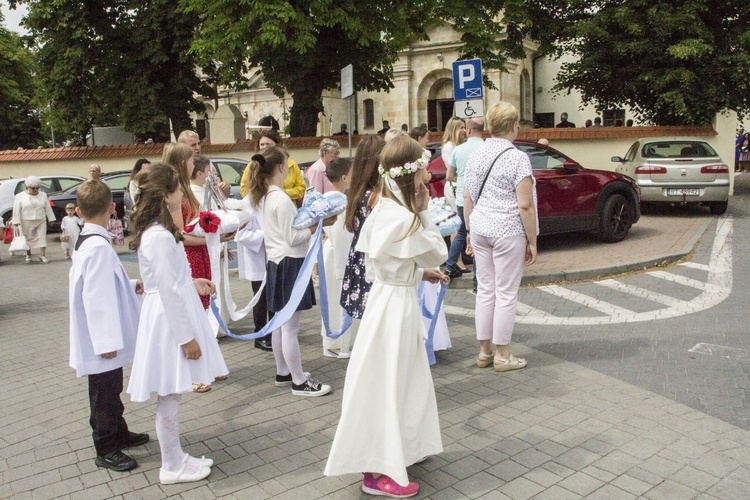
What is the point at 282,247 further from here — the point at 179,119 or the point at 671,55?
the point at 179,119

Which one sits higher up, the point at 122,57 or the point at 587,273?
the point at 122,57

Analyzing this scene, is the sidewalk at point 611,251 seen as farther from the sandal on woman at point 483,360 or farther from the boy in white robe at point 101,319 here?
the boy in white robe at point 101,319

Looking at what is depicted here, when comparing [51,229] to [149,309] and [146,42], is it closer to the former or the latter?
[146,42]

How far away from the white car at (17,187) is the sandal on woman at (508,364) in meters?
16.0

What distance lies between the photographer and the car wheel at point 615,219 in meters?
12.6

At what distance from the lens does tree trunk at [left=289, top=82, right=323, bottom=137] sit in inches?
881

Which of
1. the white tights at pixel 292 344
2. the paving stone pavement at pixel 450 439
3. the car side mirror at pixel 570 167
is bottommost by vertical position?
the paving stone pavement at pixel 450 439

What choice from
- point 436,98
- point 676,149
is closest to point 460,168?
point 676,149

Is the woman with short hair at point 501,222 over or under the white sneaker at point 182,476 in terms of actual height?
over

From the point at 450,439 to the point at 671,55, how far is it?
58.8ft

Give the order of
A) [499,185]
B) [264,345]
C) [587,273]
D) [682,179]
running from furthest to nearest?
[682,179]
[587,273]
[264,345]
[499,185]

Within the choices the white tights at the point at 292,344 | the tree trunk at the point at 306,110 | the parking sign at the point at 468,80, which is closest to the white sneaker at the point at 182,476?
the white tights at the point at 292,344

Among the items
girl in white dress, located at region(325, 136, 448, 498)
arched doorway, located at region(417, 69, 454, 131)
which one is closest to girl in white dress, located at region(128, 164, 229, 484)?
girl in white dress, located at region(325, 136, 448, 498)

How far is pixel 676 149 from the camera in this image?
16.6m
